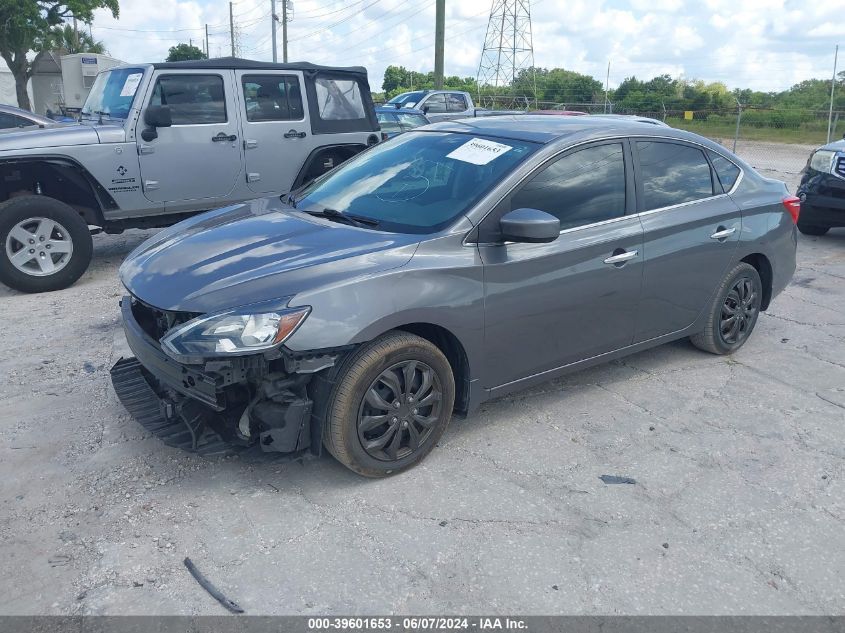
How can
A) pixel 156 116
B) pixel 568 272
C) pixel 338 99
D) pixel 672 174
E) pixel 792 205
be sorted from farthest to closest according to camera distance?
1. pixel 338 99
2. pixel 156 116
3. pixel 792 205
4. pixel 672 174
5. pixel 568 272

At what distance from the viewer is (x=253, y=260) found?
354 centimetres

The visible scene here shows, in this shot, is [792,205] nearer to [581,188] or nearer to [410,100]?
[581,188]

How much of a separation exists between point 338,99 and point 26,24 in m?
24.3

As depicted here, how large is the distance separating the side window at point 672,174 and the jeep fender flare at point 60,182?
491 cm

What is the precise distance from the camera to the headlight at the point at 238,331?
311 cm

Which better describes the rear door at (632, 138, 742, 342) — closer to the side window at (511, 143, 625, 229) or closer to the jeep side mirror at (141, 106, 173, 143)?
the side window at (511, 143, 625, 229)

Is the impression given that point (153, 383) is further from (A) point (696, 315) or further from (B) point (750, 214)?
(B) point (750, 214)

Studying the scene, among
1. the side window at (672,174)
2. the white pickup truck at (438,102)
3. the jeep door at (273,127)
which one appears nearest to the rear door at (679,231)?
the side window at (672,174)

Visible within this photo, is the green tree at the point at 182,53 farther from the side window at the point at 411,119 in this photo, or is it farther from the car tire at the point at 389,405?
the car tire at the point at 389,405

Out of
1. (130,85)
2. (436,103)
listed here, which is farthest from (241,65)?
(436,103)

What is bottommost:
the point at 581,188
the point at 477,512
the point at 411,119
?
the point at 477,512

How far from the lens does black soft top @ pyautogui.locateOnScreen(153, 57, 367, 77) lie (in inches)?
285

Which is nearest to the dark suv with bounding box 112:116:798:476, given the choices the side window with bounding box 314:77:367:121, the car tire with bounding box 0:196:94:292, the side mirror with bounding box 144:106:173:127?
the side mirror with bounding box 144:106:173:127

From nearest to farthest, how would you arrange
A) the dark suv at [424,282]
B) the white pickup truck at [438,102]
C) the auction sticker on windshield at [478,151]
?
the dark suv at [424,282] → the auction sticker on windshield at [478,151] → the white pickup truck at [438,102]
